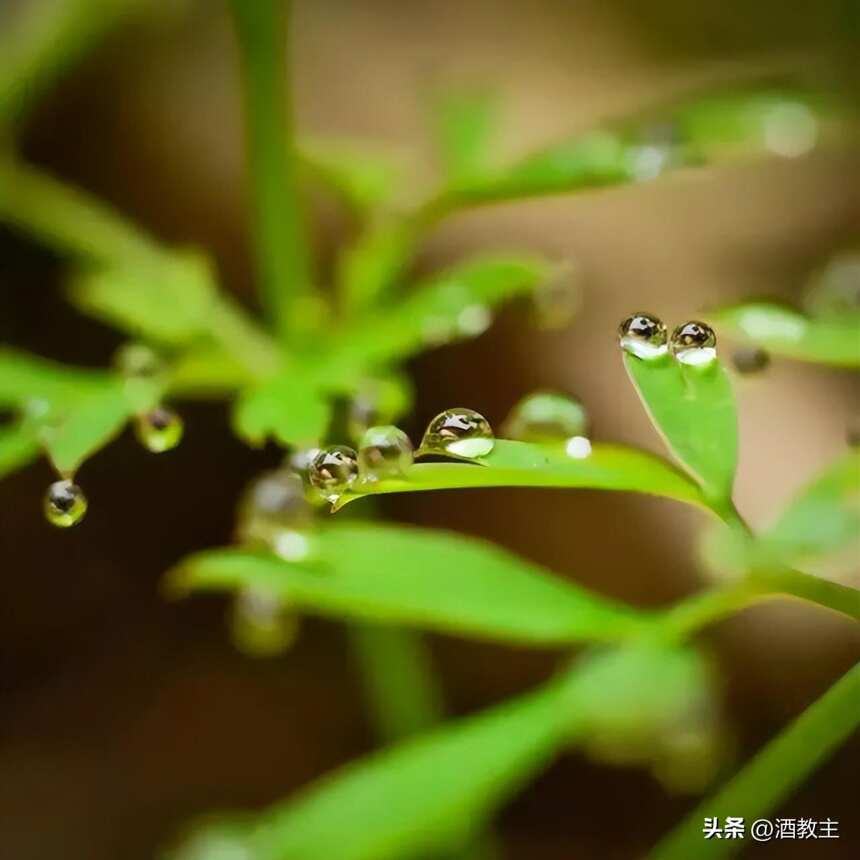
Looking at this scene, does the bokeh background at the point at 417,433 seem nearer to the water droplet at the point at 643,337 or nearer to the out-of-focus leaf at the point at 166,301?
the out-of-focus leaf at the point at 166,301

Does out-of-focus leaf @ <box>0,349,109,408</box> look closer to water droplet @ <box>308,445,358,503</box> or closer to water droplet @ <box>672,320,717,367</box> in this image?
water droplet @ <box>308,445,358,503</box>

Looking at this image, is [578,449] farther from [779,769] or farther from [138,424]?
[138,424]

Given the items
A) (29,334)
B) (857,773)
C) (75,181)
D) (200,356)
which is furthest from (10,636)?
(857,773)

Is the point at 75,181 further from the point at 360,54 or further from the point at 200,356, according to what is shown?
the point at 200,356

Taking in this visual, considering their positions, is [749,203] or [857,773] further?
[749,203]

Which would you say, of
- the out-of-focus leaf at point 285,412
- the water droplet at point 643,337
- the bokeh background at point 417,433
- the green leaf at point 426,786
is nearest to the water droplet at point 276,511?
the out-of-focus leaf at point 285,412

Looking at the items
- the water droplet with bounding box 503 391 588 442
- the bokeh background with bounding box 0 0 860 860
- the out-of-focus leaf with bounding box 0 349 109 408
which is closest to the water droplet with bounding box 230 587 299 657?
the bokeh background with bounding box 0 0 860 860
